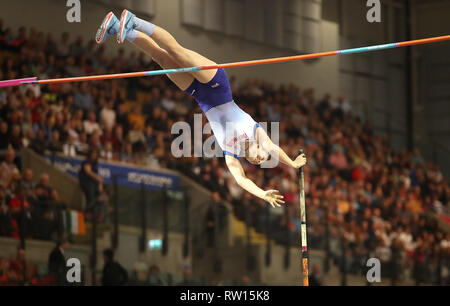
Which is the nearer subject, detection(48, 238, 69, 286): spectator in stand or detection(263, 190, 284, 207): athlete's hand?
detection(263, 190, 284, 207): athlete's hand

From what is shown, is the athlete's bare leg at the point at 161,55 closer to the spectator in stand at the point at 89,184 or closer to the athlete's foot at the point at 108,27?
the athlete's foot at the point at 108,27

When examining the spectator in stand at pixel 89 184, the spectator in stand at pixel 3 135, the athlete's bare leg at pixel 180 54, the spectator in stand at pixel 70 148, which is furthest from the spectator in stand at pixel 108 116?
the athlete's bare leg at pixel 180 54

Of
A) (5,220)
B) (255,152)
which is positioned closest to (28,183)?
(5,220)

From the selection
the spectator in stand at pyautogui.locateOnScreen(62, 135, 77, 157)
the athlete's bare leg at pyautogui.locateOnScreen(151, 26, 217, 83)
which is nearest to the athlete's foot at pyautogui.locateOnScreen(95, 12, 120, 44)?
the athlete's bare leg at pyautogui.locateOnScreen(151, 26, 217, 83)

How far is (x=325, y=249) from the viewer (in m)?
14.2

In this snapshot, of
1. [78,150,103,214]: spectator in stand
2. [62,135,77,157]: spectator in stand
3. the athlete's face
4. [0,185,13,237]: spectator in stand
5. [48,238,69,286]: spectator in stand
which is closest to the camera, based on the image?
the athlete's face

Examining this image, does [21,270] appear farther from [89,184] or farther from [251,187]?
[251,187]

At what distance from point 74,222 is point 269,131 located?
597 cm

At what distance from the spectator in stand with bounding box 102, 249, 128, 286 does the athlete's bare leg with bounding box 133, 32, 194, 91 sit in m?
3.93

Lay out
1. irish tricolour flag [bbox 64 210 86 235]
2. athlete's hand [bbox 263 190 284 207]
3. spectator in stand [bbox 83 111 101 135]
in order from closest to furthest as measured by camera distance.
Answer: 1. athlete's hand [bbox 263 190 284 207]
2. irish tricolour flag [bbox 64 210 86 235]
3. spectator in stand [bbox 83 111 101 135]

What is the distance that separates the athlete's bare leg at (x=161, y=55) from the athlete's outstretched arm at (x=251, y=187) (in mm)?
921

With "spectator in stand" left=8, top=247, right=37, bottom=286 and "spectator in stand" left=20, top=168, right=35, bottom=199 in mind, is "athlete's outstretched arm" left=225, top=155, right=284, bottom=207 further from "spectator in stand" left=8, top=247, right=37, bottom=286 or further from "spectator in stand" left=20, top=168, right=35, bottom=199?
"spectator in stand" left=20, top=168, right=35, bottom=199

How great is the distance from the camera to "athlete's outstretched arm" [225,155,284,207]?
7.34 m

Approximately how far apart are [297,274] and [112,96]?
4.55 meters
